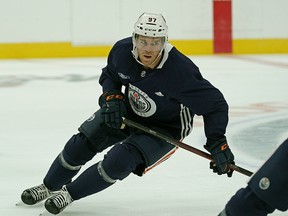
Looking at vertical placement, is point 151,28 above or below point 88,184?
above

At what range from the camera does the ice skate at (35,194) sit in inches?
121

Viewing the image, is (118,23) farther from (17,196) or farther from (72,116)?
(17,196)

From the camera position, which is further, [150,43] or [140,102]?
[140,102]

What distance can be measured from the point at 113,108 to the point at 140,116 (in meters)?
→ 0.17

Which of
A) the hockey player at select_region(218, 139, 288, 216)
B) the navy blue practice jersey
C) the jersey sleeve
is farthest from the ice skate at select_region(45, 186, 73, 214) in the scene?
the hockey player at select_region(218, 139, 288, 216)

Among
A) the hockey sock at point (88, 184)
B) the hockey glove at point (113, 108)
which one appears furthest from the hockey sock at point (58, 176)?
the hockey glove at point (113, 108)

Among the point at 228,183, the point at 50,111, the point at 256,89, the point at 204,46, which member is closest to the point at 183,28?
the point at 204,46

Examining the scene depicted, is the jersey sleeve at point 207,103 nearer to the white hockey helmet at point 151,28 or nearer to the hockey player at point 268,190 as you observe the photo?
the white hockey helmet at point 151,28

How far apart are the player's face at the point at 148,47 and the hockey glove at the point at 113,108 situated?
8.9 inches

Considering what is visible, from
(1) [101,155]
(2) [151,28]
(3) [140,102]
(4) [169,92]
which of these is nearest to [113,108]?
(3) [140,102]

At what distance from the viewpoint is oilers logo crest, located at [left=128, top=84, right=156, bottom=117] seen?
296 cm

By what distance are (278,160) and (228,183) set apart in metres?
1.37

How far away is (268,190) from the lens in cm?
211

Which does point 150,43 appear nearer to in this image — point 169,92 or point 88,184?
point 169,92
